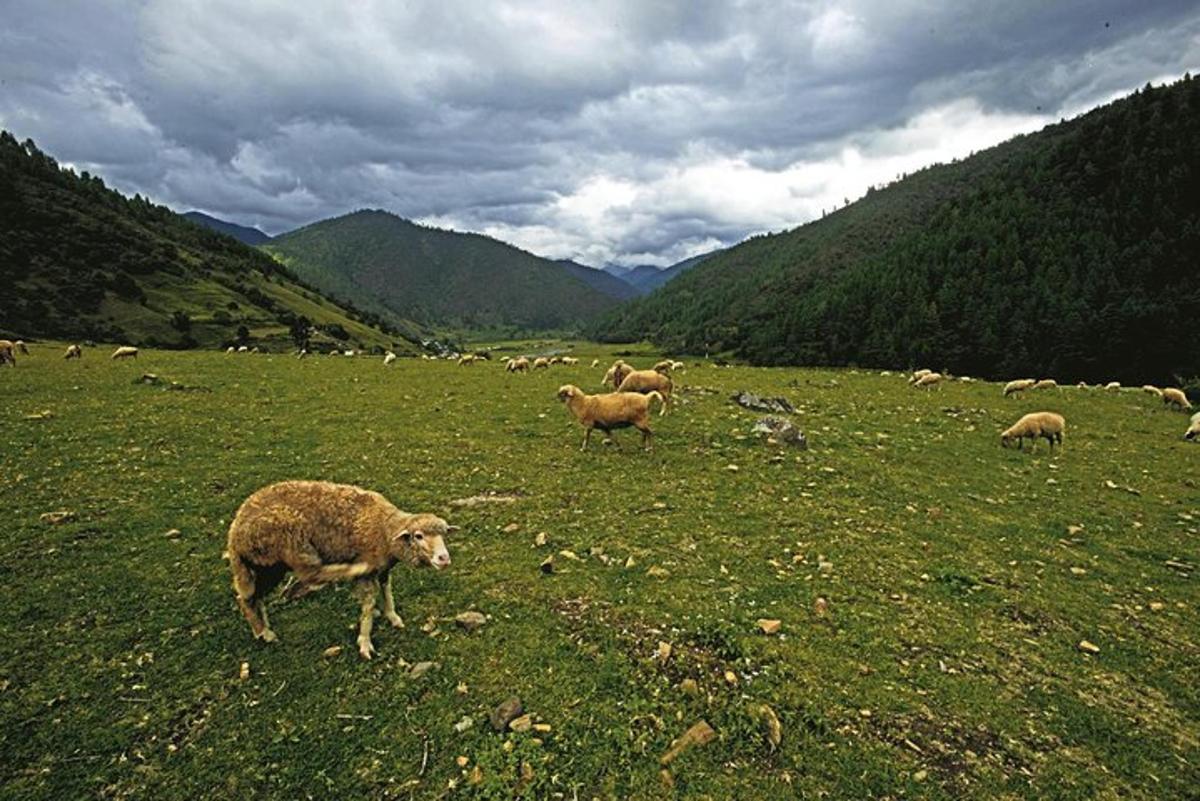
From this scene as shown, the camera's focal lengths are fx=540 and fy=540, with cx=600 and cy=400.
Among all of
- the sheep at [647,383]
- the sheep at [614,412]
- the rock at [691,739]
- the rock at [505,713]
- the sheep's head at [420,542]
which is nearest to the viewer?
the rock at [691,739]

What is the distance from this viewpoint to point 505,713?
645cm

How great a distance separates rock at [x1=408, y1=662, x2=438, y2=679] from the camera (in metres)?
7.16

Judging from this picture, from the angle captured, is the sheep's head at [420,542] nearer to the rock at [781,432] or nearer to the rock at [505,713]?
the rock at [505,713]

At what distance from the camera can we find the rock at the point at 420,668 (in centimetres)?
716

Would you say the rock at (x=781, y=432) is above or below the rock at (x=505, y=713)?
above

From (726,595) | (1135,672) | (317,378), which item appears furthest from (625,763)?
(317,378)

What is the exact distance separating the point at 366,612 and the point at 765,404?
2134 cm

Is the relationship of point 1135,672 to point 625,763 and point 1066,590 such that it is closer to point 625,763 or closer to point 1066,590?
point 1066,590

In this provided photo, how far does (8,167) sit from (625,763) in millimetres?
224338

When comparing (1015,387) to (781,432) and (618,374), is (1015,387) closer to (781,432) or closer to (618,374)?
(781,432)

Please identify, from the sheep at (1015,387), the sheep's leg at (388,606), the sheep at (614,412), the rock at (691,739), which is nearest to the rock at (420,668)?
the sheep's leg at (388,606)

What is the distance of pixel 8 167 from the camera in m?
147

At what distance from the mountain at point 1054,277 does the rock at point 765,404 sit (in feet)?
295

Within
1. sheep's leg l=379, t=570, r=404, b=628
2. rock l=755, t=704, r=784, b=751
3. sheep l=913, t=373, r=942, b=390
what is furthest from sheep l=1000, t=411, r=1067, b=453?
sheep's leg l=379, t=570, r=404, b=628
